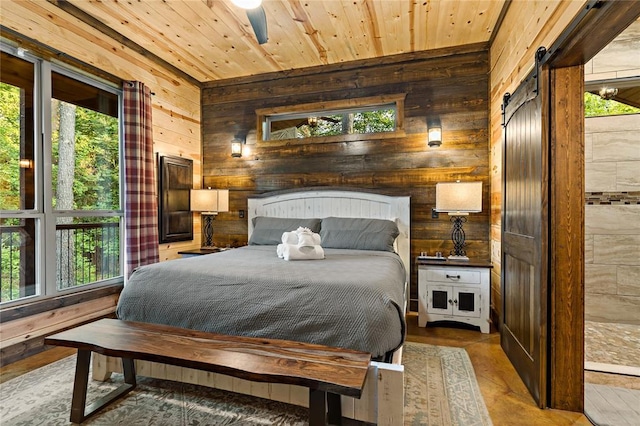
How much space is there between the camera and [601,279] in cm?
328

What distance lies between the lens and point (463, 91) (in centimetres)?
360

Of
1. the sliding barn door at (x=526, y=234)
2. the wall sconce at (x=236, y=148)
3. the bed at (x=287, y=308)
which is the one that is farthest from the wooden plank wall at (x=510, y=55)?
the wall sconce at (x=236, y=148)

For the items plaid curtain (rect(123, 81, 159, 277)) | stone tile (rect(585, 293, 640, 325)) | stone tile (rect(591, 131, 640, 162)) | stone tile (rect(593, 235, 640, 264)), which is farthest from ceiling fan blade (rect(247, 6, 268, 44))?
stone tile (rect(585, 293, 640, 325))

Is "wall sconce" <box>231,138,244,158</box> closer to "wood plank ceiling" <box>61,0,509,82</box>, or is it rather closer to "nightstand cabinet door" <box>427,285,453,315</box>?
"wood plank ceiling" <box>61,0,509,82</box>

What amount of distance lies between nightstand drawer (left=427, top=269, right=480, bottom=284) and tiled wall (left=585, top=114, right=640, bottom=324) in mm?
1281

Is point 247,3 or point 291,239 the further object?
point 291,239

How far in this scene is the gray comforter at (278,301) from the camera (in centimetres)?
167

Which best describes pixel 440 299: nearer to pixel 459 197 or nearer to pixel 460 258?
pixel 460 258

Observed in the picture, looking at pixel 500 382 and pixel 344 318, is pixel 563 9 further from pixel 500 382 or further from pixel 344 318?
pixel 500 382

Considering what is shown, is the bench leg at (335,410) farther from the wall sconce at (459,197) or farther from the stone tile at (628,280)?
the stone tile at (628,280)

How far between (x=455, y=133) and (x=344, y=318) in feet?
9.15

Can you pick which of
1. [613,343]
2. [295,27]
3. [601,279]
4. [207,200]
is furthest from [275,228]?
[601,279]

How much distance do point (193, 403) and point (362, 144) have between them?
307 centimetres

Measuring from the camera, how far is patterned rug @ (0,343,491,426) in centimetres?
174
